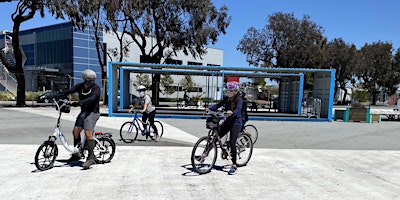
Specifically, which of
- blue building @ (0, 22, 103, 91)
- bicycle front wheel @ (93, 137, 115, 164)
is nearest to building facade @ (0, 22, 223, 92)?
blue building @ (0, 22, 103, 91)

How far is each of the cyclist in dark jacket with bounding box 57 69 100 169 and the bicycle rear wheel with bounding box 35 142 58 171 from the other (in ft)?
1.50

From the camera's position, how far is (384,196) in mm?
4891

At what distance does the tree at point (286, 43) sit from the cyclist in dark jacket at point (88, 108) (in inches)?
1299

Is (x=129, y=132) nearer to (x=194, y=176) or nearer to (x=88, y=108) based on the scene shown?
(x=88, y=108)

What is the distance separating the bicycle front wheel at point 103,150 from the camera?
6.18m

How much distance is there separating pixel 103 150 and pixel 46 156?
3.40 ft

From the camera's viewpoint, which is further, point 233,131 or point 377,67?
point 377,67

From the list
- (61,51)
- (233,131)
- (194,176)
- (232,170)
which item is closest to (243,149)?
(232,170)

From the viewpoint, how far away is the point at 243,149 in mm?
6570

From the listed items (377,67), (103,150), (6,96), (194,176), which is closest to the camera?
(194,176)

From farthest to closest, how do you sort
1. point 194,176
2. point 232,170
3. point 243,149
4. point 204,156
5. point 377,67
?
point 377,67, point 243,149, point 232,170, point 204,156, point 194,176

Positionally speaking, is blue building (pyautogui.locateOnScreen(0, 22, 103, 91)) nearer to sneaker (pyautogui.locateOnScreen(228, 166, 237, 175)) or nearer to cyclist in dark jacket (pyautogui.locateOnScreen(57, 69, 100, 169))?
cyclist in dark jacket (pyautogui.locateOnScreen(57, 69, 100, 169))

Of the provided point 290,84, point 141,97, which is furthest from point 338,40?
point 141,97

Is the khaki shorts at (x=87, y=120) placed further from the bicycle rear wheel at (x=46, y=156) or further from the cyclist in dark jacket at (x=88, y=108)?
the bicycle rear wheel at (x=46, y=156)
